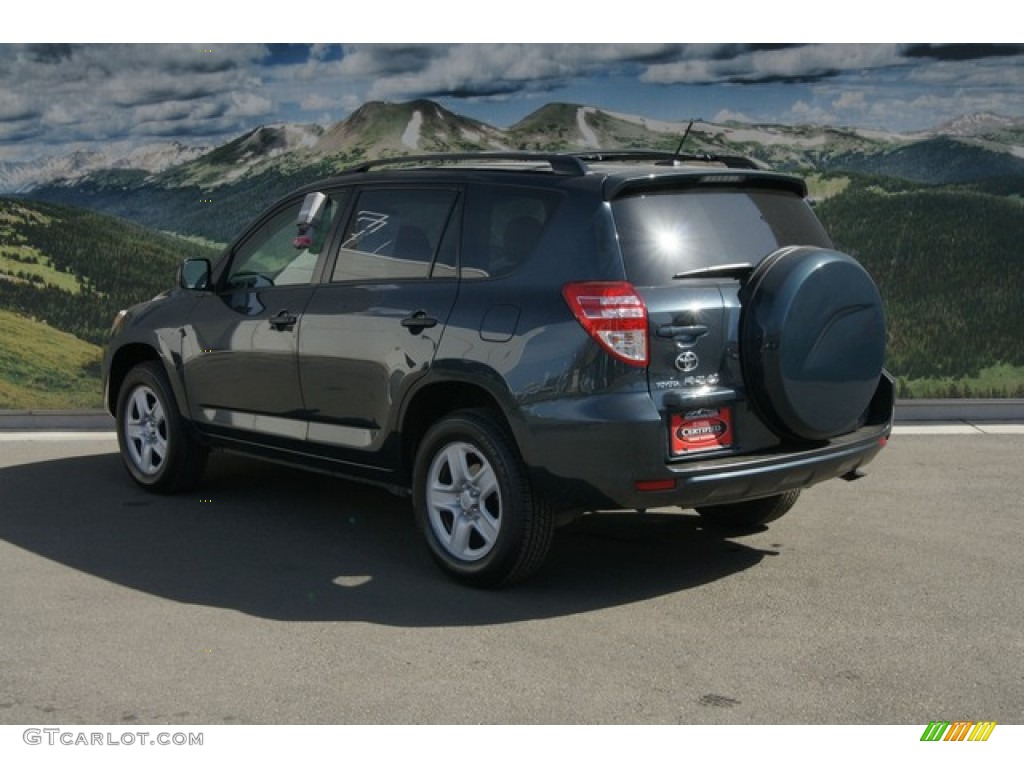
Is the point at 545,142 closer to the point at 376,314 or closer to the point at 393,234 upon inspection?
the point at 393,234

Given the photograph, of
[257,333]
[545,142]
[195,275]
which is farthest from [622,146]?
[257,333]

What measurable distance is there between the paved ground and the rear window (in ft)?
4.58

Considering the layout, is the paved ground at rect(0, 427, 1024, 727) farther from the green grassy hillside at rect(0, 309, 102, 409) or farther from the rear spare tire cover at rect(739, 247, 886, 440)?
the green grassy hillside at rect(0, 309, 102, 409)

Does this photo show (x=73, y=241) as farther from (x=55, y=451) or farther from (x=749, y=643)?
(x=749, y=643)

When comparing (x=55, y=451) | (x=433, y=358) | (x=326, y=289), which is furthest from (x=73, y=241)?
(x=433, y=358)

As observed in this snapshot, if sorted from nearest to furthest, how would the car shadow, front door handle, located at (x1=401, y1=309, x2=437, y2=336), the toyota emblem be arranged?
1. the toyota emblem
2. the car shadow
3. front door handle, located at (x1=401, y1=309, x2=437, y2=336)

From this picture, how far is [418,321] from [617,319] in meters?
1.08

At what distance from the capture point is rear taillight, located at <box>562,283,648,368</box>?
5.60 meters

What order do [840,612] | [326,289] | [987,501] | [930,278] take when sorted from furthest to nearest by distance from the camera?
[930,278]
[987,501]
[326,289]
[840,612]

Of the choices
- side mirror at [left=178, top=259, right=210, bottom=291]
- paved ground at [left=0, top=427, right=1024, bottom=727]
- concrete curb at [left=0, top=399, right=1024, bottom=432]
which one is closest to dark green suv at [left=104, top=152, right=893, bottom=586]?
paved ground at [left=0, top=427, right=1024, bottom=727]

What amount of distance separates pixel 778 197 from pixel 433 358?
1713 millimetres

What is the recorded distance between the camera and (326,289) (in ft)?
22.9

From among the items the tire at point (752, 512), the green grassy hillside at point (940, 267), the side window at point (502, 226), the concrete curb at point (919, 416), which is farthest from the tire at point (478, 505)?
the green grassy hillside at point (940, 267)

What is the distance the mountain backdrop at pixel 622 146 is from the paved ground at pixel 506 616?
143 inches
